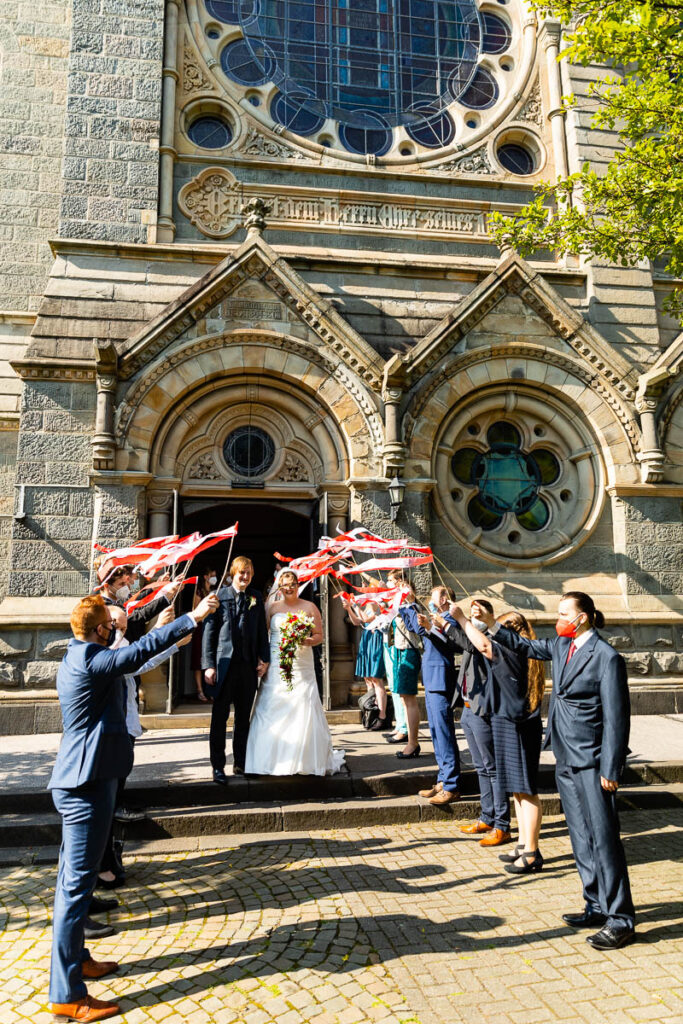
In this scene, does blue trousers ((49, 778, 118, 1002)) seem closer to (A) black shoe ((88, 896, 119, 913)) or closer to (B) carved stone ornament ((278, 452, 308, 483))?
(A) black shoe ((88, 896, 119, 913))

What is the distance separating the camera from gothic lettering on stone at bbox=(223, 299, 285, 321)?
425 inches

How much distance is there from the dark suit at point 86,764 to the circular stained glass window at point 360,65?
491 inches

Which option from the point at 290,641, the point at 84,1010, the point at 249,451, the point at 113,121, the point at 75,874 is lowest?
the point at 84,1010

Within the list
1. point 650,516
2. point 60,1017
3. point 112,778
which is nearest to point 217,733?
point 112,778

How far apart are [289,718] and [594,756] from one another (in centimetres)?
322

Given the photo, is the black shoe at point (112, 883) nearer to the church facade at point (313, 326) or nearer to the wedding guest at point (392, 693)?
the wedding guest at point (392, 693)

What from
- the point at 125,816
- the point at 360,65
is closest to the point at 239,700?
the point at 125,816

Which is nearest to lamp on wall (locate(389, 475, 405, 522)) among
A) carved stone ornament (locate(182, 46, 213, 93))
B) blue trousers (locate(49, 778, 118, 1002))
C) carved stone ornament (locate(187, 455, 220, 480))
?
carved stone ornament (locate(187, 455, 220, 480))

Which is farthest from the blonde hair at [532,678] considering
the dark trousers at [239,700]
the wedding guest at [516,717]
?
the dark trousers at [239,700]

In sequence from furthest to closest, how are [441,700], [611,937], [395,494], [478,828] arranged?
[395,494] → [441,700] → [478,828] → [611,937]

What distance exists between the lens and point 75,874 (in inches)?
142

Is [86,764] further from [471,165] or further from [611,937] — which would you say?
[471,165]

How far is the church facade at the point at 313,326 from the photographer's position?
33.9ft

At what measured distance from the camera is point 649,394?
37.9 feet
